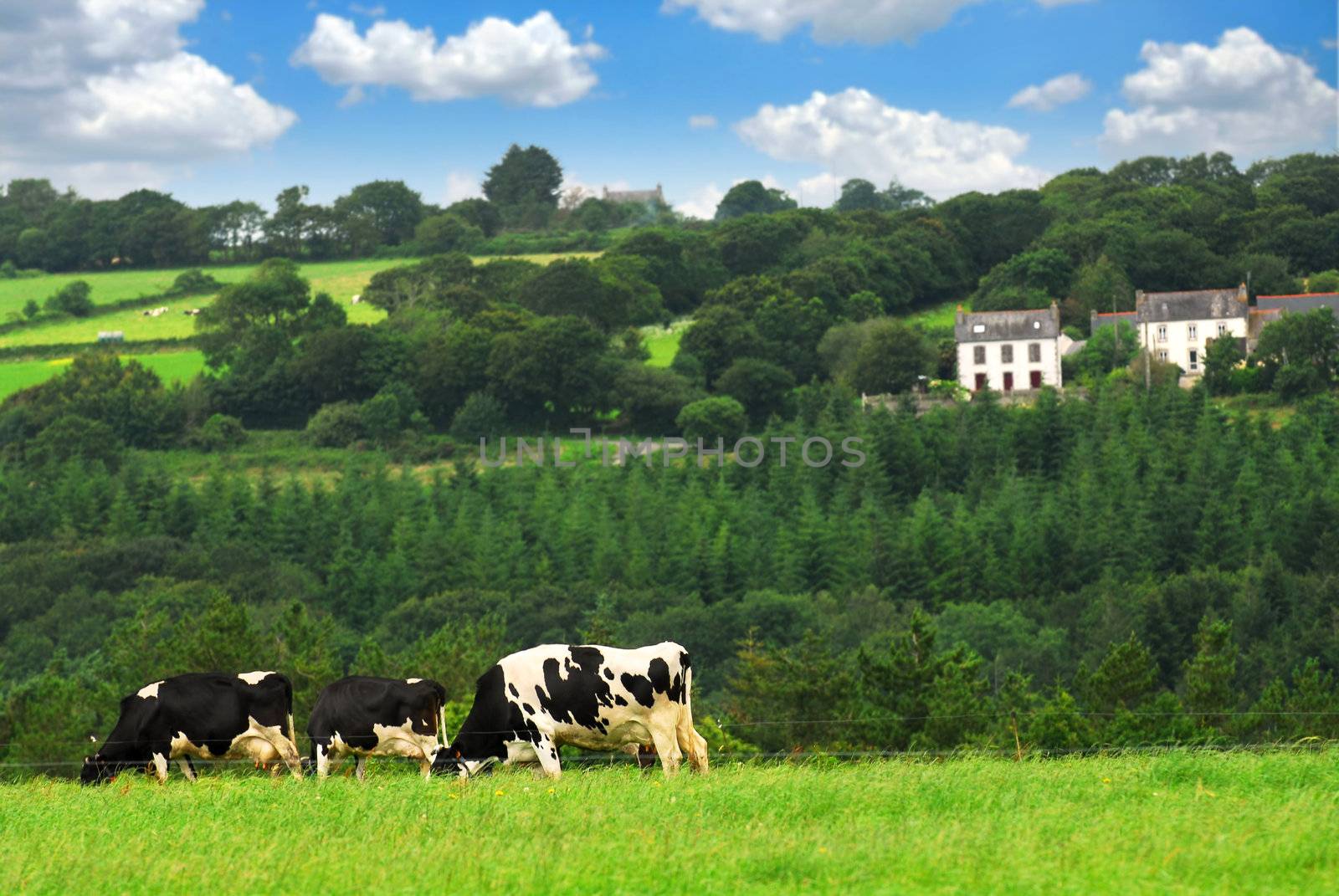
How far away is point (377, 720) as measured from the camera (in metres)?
17.9

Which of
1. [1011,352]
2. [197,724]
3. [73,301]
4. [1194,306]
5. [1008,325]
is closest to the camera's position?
[197,724]

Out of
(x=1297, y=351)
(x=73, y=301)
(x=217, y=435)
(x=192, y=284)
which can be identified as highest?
(x=192, y=284)

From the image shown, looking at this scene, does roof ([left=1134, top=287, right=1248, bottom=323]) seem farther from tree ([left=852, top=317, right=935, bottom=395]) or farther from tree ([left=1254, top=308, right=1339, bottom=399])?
tree ([left=852, top=317, right=935, bottom=395])

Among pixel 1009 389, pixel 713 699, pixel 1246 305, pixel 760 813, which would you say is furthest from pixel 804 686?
pixel 1246 305

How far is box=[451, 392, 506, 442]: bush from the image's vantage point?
107975 millimetres

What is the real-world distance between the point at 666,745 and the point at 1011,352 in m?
93.2

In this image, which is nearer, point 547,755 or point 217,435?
point 547,755

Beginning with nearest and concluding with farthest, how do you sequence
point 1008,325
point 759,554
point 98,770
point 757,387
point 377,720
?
point 377,720
point 98,770
point 759,554
point 1008,325
point 757,387

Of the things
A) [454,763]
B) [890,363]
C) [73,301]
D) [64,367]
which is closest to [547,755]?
[454,763]

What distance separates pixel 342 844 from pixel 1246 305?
108634 millimetres

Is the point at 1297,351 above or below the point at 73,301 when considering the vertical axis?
below

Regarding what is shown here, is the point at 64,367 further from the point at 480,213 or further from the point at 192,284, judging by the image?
the point at 480,213

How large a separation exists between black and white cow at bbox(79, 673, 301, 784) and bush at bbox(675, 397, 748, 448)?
83402 millimetres

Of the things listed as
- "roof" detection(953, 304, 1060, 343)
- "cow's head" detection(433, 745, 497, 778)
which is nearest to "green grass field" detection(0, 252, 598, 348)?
"roof" detection(953, 304, 1060, 343)
